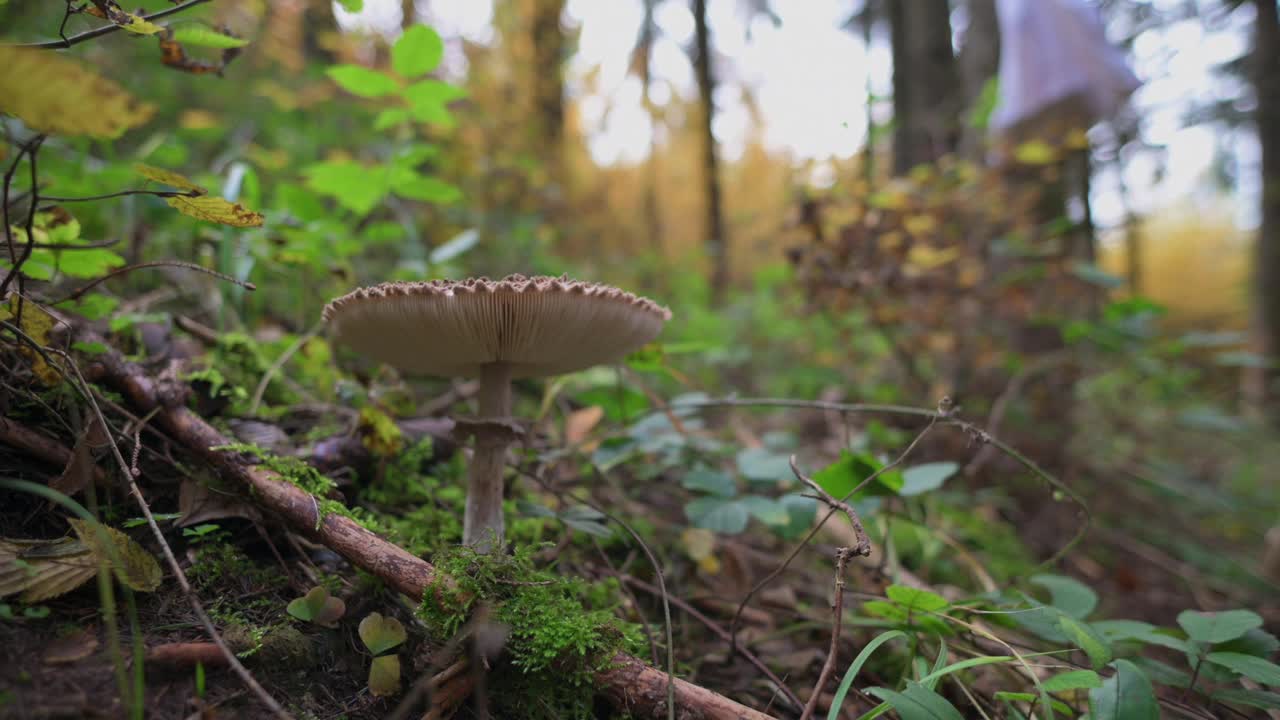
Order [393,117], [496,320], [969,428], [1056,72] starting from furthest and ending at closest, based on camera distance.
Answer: [1056,72] → [393,117] → [969,428] → [496,320]

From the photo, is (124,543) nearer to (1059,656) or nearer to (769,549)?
(769,549)

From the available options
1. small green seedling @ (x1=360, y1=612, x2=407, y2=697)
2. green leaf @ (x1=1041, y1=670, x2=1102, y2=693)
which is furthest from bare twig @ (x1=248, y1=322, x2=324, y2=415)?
green leaf @ (x1=1041, y1=670, x2=1102, y2=693)

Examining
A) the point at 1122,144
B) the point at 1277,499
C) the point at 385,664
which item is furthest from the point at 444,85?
the point at 1277,499

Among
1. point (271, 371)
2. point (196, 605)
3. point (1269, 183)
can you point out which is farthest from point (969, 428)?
point (1269, 183)

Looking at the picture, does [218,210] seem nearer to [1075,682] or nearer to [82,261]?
[82,261]

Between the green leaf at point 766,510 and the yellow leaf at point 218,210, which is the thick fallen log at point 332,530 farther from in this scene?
the green leaf at point 766,510

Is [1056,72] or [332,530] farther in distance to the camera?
[1056,72]

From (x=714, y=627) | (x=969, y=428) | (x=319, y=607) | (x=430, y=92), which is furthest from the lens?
(x=430, y=92)
